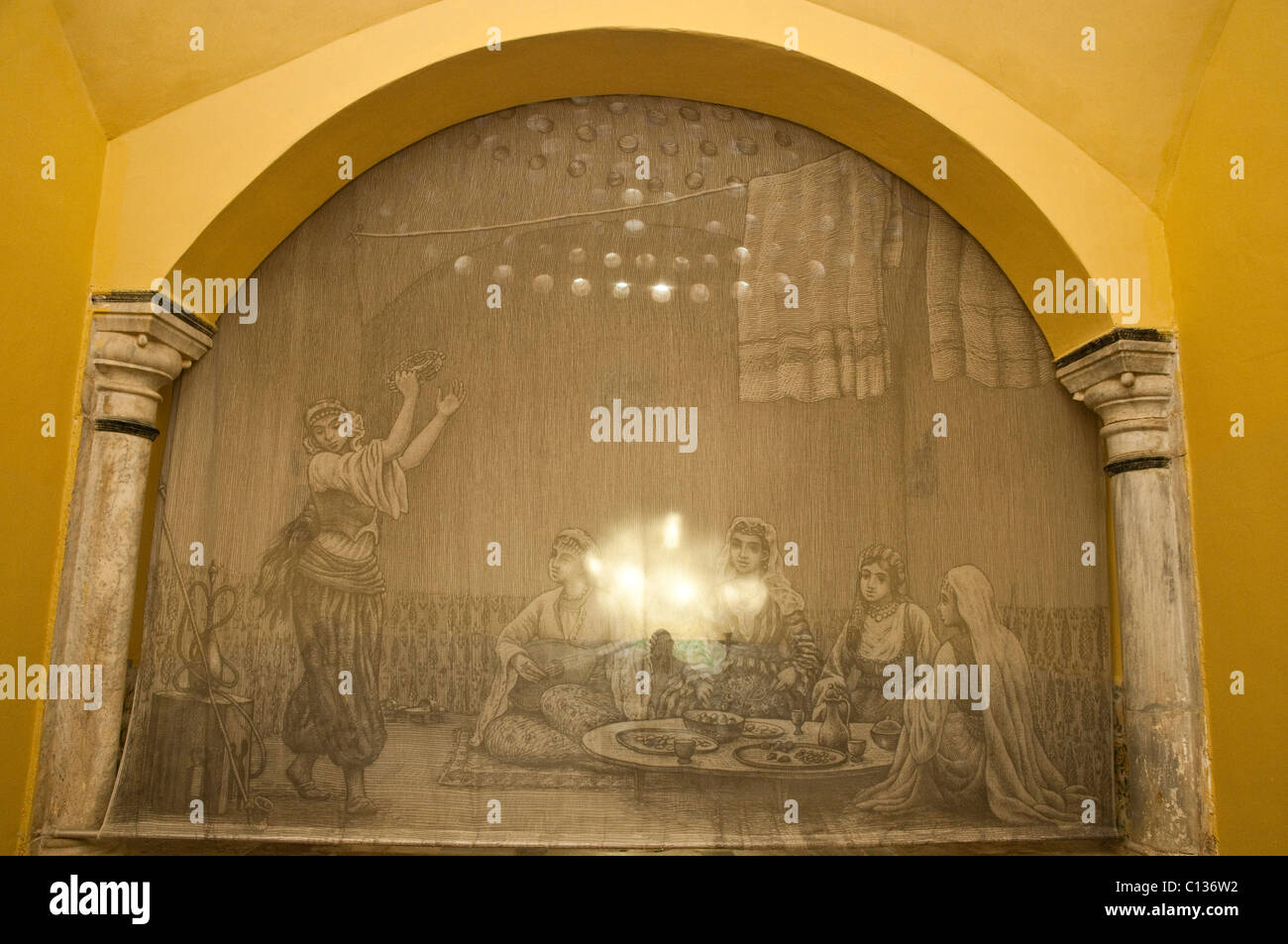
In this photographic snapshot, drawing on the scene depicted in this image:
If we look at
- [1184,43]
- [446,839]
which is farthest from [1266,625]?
[446,839]

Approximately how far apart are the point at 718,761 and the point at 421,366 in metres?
2.55

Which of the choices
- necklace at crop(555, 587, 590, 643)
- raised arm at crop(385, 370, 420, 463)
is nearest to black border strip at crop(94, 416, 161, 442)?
raised arm at crop(385, 370, 420, 463)

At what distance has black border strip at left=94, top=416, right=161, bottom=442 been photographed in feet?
14.0

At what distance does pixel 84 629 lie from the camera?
13.5 feet

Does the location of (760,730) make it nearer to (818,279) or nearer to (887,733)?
(887,733)

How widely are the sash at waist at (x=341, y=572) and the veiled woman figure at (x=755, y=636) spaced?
164 centimetres

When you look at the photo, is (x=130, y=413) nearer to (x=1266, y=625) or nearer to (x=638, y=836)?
(x=638, y=836)

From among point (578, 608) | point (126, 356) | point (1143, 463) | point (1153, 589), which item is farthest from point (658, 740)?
point (126, 356)

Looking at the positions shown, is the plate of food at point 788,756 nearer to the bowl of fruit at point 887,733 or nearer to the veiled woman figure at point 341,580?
the bowl of fruit at point 887,733

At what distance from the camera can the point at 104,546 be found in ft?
13.8

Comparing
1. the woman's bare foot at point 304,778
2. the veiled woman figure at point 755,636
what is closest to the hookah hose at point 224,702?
the woman's bare foot at point 304,778

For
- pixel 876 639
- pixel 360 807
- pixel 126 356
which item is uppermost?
pixel 126 356

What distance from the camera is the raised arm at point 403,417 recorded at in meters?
4.68

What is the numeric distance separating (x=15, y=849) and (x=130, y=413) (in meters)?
1.98
